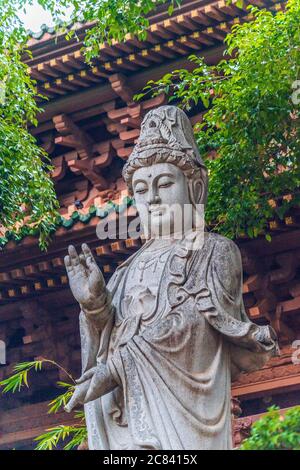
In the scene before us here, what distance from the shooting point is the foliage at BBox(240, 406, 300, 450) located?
22.0ft

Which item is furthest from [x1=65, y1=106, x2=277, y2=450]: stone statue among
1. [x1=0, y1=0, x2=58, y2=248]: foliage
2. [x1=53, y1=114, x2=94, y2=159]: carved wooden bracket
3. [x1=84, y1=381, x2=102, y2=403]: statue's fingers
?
[x1=53, y1=114, x2=94, y2=159]: carved wooden bracket

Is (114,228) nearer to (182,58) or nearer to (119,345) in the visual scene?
(182,58)

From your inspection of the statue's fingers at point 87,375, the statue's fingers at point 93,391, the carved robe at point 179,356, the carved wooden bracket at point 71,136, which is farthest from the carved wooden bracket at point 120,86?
the statue's fingers at point 93,391

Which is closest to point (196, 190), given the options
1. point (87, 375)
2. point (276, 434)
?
point (87, 375)

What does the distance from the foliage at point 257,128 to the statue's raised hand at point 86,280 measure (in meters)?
3.31

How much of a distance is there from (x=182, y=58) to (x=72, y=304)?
291cm

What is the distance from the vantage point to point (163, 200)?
8234 mm

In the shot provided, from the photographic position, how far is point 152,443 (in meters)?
7.41

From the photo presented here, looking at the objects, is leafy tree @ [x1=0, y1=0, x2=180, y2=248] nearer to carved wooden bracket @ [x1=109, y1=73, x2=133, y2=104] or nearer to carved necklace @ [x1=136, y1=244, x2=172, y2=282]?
carved wooden bracket @ [x1=109, y1=73, x2=133, y2=104]

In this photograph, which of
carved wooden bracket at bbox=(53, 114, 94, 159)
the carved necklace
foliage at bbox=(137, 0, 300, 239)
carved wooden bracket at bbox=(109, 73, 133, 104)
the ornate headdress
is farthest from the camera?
carved wooden bracket at bbox=(53, 114, 94, 159)

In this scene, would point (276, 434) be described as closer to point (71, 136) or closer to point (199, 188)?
point (199, 188)

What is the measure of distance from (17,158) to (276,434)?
5764mm

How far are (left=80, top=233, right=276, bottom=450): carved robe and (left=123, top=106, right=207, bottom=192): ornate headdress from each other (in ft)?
2.09
